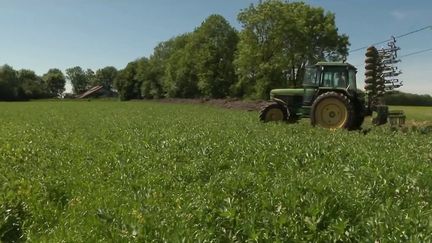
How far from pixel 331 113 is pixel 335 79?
1594mm

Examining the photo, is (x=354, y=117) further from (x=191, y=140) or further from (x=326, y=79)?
(x=191, y=140)

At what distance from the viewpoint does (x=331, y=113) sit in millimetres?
18688

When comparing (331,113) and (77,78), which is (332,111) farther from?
(77,78)

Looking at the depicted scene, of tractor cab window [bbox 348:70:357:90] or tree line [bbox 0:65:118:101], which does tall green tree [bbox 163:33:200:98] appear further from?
tractor cab window [bbox 348:70:357:90]

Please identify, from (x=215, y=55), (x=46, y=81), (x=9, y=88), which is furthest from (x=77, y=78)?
(x=215, y=55)

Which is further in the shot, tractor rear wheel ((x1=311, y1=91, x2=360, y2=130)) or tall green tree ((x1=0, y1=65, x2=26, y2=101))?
tall green tree ((x1=0, y1=65, x2=26, y2=101))

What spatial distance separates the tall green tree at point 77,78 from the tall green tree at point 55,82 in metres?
17.8

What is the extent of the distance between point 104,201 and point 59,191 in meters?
1.44

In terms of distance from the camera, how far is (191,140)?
12.6 metres

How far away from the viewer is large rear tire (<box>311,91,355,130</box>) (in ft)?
60.1

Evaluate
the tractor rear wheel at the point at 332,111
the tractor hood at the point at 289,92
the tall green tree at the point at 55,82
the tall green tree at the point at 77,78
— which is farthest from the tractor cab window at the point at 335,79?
the tall green tree at the point at 77,78

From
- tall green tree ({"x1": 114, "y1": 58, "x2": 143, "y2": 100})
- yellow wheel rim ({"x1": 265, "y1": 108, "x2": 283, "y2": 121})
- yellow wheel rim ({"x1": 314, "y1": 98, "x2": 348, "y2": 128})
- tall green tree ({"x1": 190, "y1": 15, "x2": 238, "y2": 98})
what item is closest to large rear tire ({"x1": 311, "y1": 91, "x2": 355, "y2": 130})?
yellow wheel rim ({"x1": 314, "y1": 98, "x2": 348, "y2": 128})

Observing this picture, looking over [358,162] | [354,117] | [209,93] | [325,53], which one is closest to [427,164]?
[358,162]

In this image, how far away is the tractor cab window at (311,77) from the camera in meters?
19.7
